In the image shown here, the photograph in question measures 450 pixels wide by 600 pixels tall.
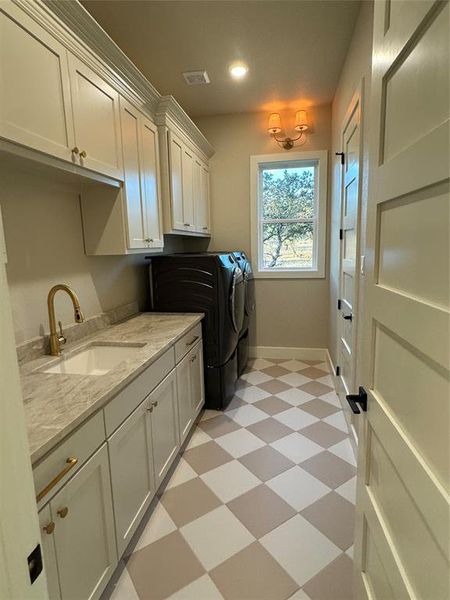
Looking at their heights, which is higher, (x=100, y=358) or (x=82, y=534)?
(x=100, y=358)

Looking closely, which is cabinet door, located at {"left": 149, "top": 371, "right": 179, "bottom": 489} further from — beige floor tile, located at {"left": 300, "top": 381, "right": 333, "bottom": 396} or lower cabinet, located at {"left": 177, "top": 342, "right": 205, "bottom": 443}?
beige floor tile, located at {"left": 300, "top": 381, "right": 333, "bottom": 396}

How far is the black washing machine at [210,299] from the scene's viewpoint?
2633 millimetres

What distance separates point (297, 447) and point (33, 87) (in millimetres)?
2439

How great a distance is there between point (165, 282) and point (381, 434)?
217 cm

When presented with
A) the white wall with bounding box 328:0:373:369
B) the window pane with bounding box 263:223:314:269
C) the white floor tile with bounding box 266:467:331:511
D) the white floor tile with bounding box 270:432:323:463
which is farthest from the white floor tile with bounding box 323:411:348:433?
the window pane with bounding box 263:223:314:269

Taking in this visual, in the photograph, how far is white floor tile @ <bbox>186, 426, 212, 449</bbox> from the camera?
2.34 meters

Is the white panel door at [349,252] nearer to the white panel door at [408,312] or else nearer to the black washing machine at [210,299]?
the black washing machine at [210,299]

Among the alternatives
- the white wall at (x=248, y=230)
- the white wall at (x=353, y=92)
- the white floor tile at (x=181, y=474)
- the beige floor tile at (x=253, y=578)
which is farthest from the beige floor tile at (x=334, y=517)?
the white wall at (x=248, y=230)

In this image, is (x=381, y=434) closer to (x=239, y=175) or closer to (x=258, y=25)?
(x=258, y=25)

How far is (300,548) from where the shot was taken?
1521mm

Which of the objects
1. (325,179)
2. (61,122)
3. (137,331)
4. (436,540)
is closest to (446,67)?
(436,540)

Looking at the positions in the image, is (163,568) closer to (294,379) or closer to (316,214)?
(294,379)

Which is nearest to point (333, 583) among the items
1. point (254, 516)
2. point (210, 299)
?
point (254, 516)

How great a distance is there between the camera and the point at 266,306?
3934mm
